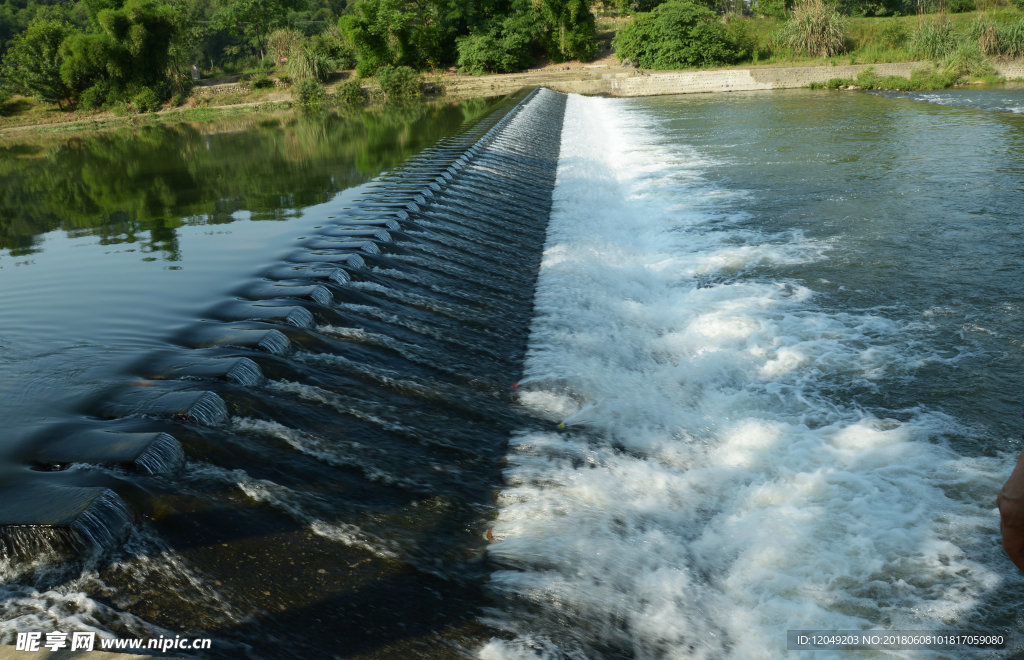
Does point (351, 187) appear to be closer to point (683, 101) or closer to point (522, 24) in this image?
point (683, 101)

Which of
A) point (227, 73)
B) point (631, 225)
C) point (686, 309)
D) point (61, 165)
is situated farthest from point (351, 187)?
point (227, 73)

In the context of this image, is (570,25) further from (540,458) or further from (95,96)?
(540,458)

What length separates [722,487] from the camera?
156 inches

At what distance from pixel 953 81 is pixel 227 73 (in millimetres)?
44945

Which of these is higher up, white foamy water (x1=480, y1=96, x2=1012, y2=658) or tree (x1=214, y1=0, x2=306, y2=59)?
tree (x1=214, y1=0, x2=306, y2=59)

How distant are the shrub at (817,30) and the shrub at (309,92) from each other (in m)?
23.3

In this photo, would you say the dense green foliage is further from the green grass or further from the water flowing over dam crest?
the water flowing over dam crest

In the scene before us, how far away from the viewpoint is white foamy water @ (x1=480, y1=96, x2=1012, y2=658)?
117 inches

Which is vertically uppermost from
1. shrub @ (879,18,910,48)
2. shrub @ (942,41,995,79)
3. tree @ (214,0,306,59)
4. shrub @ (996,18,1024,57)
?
tree @ (214,0,306,59)

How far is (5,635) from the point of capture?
2.33 meters

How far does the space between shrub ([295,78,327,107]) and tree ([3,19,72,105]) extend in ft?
53.1

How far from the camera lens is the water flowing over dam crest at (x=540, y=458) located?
2746 millimetres

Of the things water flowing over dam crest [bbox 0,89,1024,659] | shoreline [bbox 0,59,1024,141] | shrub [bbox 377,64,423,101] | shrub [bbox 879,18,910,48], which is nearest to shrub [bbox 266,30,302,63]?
shoreline [bbox 0,59,1024,141]

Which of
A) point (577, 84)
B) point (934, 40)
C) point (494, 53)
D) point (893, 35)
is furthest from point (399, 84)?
point (934, 40)
